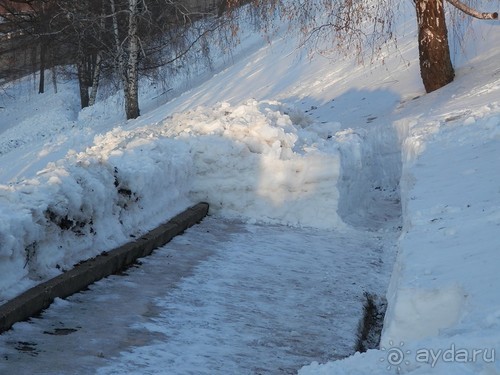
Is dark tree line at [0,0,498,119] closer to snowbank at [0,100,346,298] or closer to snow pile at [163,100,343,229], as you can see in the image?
snowbank at [0,100,346,298]

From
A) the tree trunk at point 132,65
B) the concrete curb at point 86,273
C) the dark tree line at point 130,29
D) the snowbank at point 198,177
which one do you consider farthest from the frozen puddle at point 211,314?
the tree trunk at point 132,65

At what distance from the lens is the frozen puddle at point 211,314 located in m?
4.87

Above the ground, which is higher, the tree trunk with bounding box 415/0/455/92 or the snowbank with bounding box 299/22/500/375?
the tree trunk with bounding box 415/0/455/92

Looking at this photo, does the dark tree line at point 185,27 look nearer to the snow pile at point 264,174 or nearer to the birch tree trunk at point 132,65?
the birch tree trunk at point 132,65

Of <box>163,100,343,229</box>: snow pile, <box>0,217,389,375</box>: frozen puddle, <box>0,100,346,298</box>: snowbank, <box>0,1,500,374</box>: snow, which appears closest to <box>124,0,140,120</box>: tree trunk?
<box>0,1,500,374</box>: snow

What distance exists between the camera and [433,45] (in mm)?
15492

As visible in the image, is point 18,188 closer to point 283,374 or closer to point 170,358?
point 170,358

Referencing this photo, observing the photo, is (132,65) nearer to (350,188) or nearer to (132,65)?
(132,65)

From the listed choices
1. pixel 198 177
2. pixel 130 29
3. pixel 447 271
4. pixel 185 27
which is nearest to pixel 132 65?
pixel 130 29

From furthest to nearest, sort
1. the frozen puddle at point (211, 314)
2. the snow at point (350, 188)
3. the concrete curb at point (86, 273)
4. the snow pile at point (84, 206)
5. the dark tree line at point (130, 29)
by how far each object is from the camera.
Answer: the dark tree line at point (130, 29)
the snow pile at point (84, 206)
the concrete curb at point (86, 273)
the frozen puddle at point (211, 314)
the snow at point (350, 188)

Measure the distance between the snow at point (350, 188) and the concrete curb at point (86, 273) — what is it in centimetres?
14

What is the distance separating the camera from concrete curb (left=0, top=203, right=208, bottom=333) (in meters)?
5.29

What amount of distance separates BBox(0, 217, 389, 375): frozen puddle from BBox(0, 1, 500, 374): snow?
0.64 ft

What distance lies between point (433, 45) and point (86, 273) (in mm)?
10813
